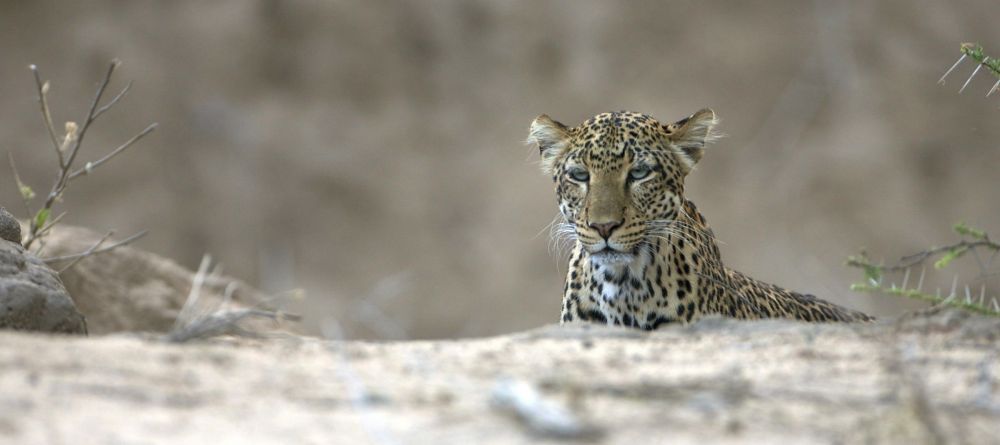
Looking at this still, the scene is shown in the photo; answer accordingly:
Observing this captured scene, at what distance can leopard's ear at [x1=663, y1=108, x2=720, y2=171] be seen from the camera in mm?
7164

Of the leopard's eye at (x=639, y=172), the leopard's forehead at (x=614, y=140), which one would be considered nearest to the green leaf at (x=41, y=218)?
the leopard's forehead at (x=614, y=140)

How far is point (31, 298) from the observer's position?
524 centimetres

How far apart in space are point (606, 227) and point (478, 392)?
3.03m

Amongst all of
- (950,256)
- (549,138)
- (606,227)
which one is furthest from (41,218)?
(950,256)

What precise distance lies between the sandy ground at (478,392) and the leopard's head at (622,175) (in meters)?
2.01

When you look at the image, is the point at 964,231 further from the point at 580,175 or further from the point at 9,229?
the point at 9,229

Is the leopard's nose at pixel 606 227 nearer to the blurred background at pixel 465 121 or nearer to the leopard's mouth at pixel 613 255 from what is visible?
the leopard's mouth at pixel 613 255

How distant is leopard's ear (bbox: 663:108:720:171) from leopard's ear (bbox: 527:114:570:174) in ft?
1.94

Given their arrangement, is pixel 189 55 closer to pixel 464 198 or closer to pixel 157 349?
pixel 464 198

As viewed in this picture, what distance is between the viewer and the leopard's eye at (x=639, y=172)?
22.7 ft

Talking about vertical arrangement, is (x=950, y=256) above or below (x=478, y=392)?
above

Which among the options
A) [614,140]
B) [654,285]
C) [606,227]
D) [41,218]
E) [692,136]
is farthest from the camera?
[692,136]

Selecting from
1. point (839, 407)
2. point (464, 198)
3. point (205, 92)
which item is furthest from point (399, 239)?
point (839, 407)

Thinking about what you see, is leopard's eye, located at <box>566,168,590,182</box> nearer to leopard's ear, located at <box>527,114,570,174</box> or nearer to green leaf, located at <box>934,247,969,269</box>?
leopard's ear, located at <box>527,114,570,174</box>
